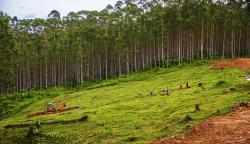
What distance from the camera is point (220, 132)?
24.8 metres

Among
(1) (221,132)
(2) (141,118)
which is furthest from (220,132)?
(2) (141,118)

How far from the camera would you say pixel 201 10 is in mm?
87375

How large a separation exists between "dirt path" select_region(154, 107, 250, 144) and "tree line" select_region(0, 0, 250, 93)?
55.6m

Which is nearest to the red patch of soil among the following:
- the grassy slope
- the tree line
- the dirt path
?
the tree line

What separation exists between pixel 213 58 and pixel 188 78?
25.2 m

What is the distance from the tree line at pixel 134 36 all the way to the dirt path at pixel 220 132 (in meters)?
55.6

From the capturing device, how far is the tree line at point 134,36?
8981 centimetres

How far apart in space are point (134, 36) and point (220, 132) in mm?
72476

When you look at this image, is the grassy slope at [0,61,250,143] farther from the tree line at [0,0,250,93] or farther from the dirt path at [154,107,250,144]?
the tree line at [0,0,250,93]

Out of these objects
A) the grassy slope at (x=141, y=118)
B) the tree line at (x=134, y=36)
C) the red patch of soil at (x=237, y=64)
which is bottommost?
the grassy slope at (x=141, y=118)

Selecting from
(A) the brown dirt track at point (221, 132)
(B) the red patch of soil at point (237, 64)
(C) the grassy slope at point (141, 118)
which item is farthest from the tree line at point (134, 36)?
(A) the brown dirt track at point (221, 132)

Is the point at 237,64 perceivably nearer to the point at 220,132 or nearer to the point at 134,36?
the point at 134,36

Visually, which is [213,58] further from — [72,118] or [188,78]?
[72,118]

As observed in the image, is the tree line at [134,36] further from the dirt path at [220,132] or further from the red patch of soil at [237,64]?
the dirt path at [220,132]
